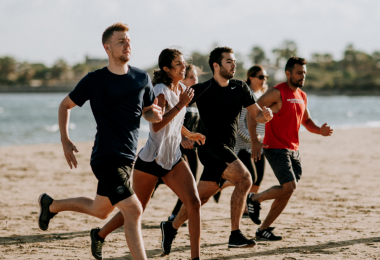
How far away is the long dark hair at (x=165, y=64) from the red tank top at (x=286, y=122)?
1.61m

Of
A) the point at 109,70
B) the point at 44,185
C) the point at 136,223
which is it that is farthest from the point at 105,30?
the point at 44,185

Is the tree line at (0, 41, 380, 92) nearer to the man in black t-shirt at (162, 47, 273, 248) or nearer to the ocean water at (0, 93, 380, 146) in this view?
the ocean water at (0, 93, 380, 146)

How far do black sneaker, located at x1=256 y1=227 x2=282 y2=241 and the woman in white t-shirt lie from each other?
1.51 m

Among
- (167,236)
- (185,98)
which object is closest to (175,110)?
(185,98)

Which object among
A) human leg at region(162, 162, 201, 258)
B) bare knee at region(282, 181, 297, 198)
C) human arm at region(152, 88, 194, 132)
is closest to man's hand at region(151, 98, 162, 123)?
human arm at region(152, 88, 194, 132)

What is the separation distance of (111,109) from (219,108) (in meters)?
1.58

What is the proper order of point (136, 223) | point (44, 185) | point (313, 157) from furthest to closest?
point (313, 157) < point (44, 185) < point (136, 223)

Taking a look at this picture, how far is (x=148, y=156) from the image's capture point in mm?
4375

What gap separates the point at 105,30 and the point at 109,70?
0.37m

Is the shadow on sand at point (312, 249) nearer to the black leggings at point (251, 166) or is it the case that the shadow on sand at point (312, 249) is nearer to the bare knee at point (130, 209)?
the bare knee at point (130, 209)

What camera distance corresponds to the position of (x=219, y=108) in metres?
5.03

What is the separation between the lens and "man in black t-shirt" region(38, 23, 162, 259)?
3764 mm

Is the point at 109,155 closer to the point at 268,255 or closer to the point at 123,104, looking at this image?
the point at 123,104

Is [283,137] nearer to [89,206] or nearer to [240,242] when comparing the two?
[240,242]
